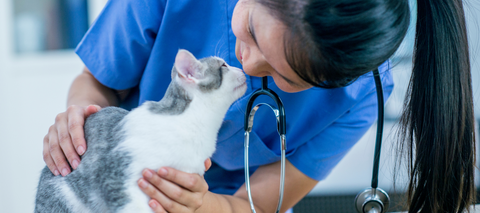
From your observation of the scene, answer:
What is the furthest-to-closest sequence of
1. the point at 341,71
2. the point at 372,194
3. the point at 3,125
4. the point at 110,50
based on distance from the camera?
1. the point at 3,125
2. the point at 110,50
3. the point at 372,194
4. the point at 341,71

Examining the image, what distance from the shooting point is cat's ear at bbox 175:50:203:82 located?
66 cm

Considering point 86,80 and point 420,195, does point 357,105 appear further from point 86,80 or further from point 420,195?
point 86,80

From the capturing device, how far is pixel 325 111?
34.9 inches

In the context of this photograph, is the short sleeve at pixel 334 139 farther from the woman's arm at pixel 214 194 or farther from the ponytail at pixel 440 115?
the ponytail at pixel 440 115

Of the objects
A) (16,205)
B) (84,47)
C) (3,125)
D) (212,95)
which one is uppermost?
(84,47)

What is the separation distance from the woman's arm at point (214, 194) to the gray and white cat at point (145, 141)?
2 cm

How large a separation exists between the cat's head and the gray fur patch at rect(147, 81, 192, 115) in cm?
1

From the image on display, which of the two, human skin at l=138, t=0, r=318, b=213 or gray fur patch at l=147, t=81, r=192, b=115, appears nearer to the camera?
human skin at l=138, t=0, r=318, b=213

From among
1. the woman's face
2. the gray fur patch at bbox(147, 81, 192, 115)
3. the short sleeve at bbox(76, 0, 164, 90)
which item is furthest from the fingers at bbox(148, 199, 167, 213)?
the short sleeve at bbox(76, 0, 164, 90)

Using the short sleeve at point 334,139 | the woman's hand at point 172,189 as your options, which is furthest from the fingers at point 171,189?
the short sleeve at point 334,139

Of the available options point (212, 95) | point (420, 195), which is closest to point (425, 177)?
point (420, 195)

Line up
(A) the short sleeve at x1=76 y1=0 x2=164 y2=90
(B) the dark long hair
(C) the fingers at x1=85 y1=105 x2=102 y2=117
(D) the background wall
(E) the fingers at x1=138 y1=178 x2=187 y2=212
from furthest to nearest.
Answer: (D) the background wall
(A) the short sleeve at x1=76 y1=0 x2=164 y2=90
(C) the fingers at x1=85 y1=105 x2=102 y2=117
(E) the fingers at x1=138 y1=178 x2=187 y2=212
(B) the dark long hair

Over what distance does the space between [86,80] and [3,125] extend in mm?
1613

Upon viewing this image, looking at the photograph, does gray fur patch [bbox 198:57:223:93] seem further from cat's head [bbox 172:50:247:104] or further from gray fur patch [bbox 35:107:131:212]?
gray fur patch [bbox 35:107:131:212]
